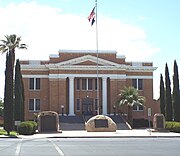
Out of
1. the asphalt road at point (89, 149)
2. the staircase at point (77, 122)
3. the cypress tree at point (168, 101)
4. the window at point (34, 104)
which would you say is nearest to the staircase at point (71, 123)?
the staircase at point (77, 122)

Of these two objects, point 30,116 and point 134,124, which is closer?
point 134,124

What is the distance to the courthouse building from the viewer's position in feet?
236

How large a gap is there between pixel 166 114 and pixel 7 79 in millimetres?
A: 22232

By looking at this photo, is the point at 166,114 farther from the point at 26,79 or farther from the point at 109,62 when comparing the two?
the point at 26,79

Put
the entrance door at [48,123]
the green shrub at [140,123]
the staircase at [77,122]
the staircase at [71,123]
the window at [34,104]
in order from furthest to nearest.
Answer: the window at [34,104]
the green shrub at [140,123]
the staircase at [77,122]
the staircase at [71,123]
the entrance door at [48,123]

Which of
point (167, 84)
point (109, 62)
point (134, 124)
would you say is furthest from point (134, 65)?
point (167, 84)

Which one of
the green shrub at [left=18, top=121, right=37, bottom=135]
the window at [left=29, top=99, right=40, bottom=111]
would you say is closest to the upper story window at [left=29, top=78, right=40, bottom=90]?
the window at [left=29, top=99, right=40, bottom=111]

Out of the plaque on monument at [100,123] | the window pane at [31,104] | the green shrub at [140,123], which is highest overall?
the window pane at [31,104]

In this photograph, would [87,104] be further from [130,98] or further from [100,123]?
[100,123]

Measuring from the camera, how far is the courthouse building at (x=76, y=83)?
72000mm

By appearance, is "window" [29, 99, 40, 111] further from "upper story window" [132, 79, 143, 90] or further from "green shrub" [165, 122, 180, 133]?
"green shrub" [165, 122, 180, 133]

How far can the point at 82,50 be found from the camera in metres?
73.4

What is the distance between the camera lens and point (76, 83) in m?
73.4

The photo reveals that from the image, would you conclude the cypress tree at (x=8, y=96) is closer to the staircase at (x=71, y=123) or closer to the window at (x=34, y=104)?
the staircase at (x=71, y=123)
